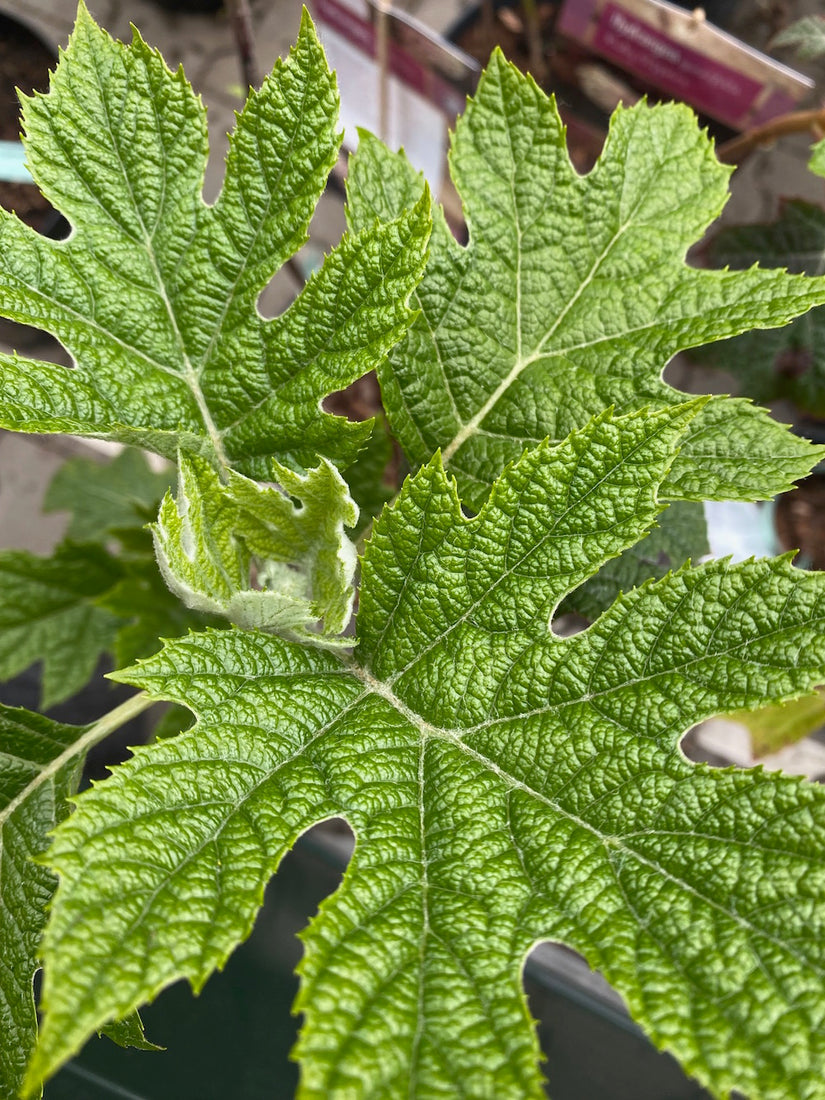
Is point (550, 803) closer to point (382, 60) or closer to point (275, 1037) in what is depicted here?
point (275, 1037)

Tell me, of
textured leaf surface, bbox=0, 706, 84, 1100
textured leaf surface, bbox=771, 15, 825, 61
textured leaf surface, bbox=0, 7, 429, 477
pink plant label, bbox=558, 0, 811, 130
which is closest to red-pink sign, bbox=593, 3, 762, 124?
pink plant label, bbox=558, 0, 811, 130

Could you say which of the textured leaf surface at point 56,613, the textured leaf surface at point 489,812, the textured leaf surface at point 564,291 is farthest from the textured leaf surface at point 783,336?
the textured leaf surface at point 56,613

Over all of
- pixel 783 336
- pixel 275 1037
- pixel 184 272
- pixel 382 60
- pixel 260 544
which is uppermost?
pixel 382 60

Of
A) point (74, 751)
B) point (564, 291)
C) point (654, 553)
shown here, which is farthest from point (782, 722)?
point (74, 751)

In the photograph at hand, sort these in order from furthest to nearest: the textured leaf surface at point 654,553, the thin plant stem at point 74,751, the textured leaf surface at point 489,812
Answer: the textured leaf surface at point 654,553 < the thin plant stem at point 74,751 < the textured leaf surface at point 489,812

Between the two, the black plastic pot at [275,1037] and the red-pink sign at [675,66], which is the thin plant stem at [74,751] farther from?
the red-pink sign at [675,66]

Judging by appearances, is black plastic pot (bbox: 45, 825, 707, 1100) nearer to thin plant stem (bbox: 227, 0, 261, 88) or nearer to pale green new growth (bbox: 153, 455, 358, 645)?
pale green new growth (bbox: 153, 455, 358, 645)
